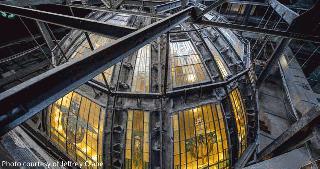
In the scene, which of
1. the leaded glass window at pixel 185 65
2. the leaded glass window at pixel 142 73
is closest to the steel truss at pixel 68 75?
the leaded glass window at pixel 142 73

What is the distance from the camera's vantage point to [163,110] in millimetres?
10359

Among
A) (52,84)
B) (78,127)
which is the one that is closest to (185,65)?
(78,127)

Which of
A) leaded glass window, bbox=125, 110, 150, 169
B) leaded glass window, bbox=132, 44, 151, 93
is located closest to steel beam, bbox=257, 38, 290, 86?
leaded glass window, bbox=132, 44, 151, 93

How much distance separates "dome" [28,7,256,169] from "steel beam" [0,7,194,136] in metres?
6.82

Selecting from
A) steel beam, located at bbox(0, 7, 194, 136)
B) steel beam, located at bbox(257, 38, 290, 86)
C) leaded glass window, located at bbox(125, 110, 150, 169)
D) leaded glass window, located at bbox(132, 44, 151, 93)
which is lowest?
steel beam, located at bbox(0, 7, 194, 136)

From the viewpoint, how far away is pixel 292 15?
757 centimetres

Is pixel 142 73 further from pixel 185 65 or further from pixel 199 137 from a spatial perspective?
pixel 199 137

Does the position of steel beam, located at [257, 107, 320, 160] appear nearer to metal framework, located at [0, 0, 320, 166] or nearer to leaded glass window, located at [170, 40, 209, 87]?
metal framework, located at [0, 0, 320, 166]

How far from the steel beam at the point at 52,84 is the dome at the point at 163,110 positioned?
269 inches

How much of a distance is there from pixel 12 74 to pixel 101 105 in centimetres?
1202

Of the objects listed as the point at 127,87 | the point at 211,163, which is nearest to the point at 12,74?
the point at 127,87

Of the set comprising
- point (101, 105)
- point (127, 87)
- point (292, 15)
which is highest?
point (292, 15)

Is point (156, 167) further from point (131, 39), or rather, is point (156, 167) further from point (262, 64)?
point (262, 64)

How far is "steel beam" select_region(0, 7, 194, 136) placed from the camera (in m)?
1.94
